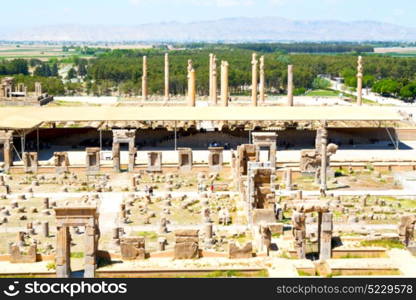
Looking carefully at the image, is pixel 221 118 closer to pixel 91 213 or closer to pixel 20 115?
pixel 20 115

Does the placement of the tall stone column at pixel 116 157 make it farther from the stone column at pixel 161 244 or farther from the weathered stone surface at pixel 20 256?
the weathered stone surface at pixel 20 256

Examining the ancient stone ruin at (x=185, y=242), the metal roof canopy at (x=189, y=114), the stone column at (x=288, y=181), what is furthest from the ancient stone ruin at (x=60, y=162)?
the ancient stone ruin at (x=185, y=242)

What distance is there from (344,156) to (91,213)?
110 ft

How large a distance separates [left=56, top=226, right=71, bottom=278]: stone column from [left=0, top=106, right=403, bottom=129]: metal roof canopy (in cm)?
2898

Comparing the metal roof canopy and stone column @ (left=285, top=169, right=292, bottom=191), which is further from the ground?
the metal roof canopy

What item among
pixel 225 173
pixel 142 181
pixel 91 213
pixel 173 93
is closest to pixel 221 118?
pixel 225 173

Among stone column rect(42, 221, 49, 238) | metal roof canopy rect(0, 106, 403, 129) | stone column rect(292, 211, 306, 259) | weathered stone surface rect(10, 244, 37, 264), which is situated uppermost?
metal roof canopy rect(0, 106, 403, 129)

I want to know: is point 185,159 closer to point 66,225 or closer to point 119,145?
point 119,145

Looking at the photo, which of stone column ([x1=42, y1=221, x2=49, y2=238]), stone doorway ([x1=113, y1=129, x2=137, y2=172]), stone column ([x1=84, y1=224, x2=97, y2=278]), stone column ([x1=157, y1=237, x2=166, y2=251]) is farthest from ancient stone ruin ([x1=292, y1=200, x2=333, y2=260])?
stone doorway ([x1=113, y1=129, x2=137, y2=172])

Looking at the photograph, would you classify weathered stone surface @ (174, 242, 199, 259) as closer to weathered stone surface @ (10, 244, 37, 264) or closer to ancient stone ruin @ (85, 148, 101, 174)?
weathered stone surface @ (10, 244, 37, 264)

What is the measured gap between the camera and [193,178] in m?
50.2

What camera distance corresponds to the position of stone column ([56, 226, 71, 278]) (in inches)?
1117

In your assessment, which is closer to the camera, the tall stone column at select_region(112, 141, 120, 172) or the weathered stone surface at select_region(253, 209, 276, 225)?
the weathered stone surface at select_region(253, 209, 276, 225)

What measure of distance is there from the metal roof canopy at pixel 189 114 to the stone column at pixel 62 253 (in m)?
29.0
